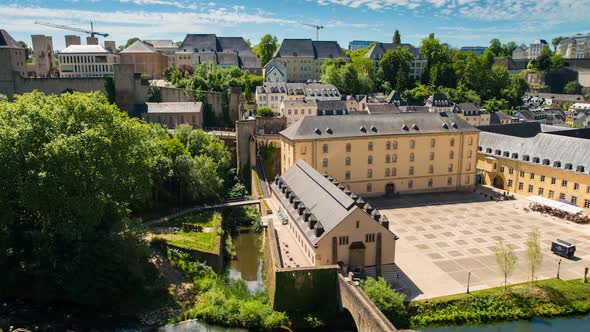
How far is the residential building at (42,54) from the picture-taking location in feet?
247

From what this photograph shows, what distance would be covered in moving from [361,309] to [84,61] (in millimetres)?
62915

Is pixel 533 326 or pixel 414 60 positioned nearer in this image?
pixel 533 326

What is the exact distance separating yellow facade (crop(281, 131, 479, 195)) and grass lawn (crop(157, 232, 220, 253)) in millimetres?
13242

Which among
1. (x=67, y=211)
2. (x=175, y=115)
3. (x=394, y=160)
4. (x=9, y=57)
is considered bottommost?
(x=394, y=160)

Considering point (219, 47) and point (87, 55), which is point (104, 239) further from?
point (219, 47)

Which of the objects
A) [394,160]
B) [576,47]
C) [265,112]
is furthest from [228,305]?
[576,47]

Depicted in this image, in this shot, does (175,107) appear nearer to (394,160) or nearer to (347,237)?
(394,160)

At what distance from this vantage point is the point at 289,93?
7131cm

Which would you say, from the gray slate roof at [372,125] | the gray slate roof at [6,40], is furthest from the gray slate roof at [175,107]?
the gray slate roof at [6,40]

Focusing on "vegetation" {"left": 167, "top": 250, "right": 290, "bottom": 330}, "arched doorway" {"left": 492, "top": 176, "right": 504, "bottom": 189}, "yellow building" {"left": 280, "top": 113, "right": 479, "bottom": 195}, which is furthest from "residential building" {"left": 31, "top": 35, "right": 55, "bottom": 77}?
"arched doorway" {"left": 492, "top": 176, "right": 504, "bottom": 189}

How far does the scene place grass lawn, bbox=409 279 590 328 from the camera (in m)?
25.8

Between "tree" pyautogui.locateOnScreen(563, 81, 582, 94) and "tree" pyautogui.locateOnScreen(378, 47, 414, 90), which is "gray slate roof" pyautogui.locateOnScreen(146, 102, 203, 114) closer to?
"tree" pyautogui.locateOnScreen(378, 47, 414, 90)

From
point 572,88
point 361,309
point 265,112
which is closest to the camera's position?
point 361,309

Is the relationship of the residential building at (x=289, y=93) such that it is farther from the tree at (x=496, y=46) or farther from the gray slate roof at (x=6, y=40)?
the tree at (x=496, y=46)
